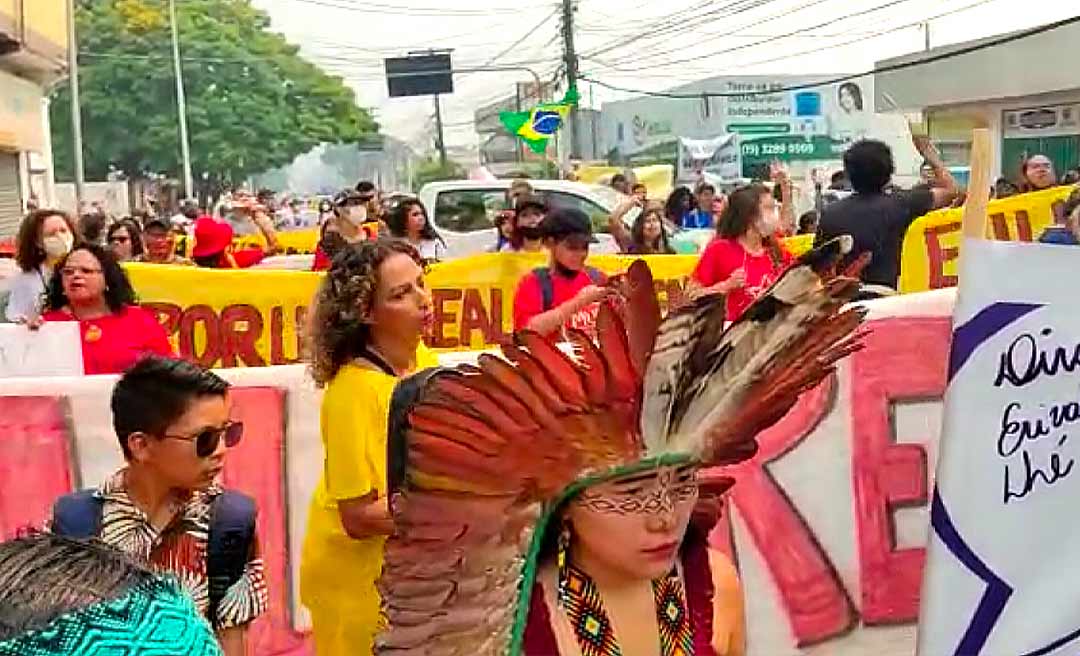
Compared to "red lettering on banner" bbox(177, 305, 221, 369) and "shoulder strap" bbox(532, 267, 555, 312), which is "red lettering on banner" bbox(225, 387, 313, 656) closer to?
"shoulder strap" bbox(532, 267, 555, 312)

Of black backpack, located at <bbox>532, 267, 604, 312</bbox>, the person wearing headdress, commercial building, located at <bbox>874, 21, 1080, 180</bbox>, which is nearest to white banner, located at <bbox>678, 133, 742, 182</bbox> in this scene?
commercial building, located at <bbox>874, 21, 1080, 180</bbox>

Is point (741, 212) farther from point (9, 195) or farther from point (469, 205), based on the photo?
point (9, 195)

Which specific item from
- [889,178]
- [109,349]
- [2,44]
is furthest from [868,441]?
[2,44]

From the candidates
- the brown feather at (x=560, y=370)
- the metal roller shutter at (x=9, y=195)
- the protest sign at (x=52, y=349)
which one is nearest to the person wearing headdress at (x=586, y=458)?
the brown feather at (x=560, y=370)

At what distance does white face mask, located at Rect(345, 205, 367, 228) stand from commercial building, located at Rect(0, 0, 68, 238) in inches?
581

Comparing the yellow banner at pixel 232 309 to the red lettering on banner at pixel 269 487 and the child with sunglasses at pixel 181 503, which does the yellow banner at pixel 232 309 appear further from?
the child with sunglasses at pixel 181 503

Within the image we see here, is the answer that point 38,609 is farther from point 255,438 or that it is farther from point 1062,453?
point 255,438

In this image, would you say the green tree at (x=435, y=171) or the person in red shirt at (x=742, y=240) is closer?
the person in red shirt at (x=742, y=240)

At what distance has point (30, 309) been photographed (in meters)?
5.97

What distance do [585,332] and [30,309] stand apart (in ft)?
14.2

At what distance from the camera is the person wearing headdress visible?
6.87 ft

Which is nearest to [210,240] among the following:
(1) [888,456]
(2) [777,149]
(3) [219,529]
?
(1) [888,456]

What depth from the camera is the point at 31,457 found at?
469 centimetres

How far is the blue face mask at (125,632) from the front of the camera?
3.81ft
